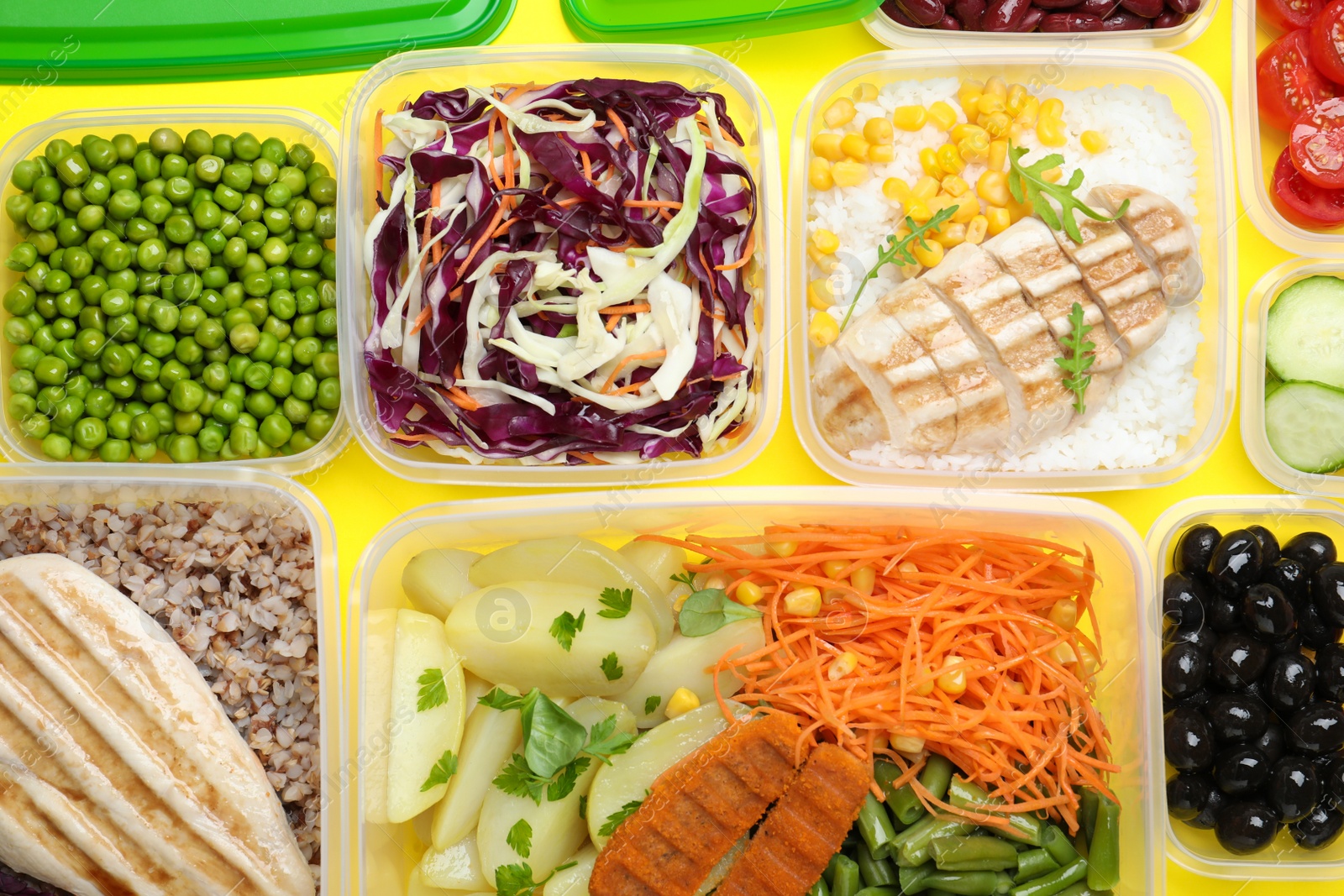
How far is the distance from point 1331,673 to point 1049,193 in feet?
4.82

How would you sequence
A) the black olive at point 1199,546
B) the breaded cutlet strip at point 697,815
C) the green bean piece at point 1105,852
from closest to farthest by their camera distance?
the breaded cutlet strip at point 697,815
the green bean piece at point 1105,852
the black olive at point 1199,546

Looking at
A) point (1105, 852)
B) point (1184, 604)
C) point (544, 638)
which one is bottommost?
point (1105, 852)

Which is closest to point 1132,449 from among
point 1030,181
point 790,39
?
point 1030,181

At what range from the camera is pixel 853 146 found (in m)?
2.59

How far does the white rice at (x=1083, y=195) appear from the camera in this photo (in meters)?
2.60

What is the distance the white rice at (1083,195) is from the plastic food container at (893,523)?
0.18 m

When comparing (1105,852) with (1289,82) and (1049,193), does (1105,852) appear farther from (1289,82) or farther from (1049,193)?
(1289,82)

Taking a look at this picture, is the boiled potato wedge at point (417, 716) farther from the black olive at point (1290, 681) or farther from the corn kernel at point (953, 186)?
the black olive at point (1290, 681)

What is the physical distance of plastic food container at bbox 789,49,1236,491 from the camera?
256 centimetres

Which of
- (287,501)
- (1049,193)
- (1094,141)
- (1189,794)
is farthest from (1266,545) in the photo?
(287,501)

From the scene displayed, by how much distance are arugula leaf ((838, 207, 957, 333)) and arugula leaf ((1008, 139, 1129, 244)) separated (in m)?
0.20

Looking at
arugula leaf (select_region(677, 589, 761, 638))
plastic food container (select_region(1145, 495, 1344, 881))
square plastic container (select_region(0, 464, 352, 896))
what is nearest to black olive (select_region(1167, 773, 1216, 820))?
plastic food container (select_region(1145, 495, 1344, 881))

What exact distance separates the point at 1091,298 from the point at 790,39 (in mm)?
1175

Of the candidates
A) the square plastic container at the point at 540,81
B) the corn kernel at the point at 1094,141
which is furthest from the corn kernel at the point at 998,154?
the square plastic container at the point at 540,81
